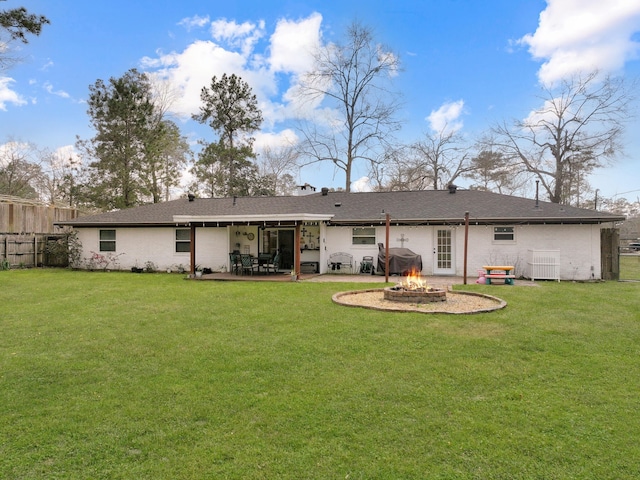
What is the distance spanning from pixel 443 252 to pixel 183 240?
10538 mm

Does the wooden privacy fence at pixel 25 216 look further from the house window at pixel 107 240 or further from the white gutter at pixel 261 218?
the white gutter at pixel 261 218

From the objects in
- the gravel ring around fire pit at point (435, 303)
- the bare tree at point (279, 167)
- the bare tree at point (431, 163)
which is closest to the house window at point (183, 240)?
the gravel ring around fire pit at point (435, 303)

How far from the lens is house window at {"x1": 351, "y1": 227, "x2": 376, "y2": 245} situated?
1444 centimetres

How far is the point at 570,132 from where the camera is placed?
24.4m

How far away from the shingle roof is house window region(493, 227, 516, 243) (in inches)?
17.7

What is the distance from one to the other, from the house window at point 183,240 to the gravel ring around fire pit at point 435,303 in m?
9.10

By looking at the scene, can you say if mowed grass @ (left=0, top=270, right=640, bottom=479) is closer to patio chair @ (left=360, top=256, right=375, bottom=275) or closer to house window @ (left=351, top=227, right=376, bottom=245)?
patio chair @ (left=360, top=256, right=375, bottom=275)

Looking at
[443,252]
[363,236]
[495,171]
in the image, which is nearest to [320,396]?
[363,236]

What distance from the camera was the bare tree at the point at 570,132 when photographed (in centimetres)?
2244

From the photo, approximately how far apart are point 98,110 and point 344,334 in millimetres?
24762

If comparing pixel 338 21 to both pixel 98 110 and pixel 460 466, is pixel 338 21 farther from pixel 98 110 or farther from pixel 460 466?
pixel 460 466

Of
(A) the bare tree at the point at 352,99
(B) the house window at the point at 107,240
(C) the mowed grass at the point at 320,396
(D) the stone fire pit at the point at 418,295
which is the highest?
(A) the bare tree at the point at 352,99

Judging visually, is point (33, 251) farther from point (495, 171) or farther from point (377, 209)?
point (495, 171)

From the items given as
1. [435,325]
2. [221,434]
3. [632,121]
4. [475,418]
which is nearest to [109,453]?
[221,434]
